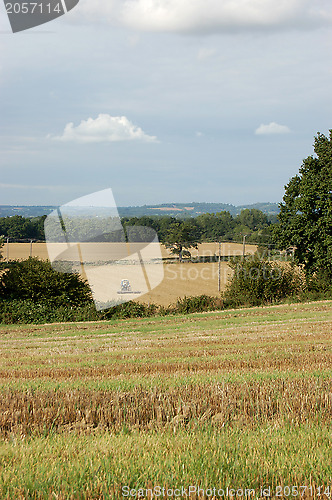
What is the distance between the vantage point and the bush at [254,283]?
37188 mm

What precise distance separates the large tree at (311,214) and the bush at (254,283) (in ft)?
20.4

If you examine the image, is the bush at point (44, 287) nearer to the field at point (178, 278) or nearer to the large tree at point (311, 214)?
the field at point (178, 278)

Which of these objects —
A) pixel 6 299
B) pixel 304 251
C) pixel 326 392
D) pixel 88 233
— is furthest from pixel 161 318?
pixel 326 392

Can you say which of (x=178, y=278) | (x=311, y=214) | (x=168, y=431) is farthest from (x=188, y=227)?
(x=168, y=431)

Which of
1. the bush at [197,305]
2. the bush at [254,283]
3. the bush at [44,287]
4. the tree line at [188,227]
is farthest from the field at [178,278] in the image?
the tree line at [188,227]

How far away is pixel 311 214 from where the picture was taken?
45844 millimetres

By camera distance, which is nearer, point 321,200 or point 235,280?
point 235,280

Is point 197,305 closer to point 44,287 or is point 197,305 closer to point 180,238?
point 44,287

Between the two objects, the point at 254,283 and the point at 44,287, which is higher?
the point at 44,287

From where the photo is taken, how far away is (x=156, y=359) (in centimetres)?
1043

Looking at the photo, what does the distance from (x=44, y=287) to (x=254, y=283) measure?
16.0 metres

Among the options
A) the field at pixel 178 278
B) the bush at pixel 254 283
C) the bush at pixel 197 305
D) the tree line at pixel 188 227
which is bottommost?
the field at pixel 178 278

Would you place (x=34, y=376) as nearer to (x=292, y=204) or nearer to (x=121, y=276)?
(x=292, y=204)

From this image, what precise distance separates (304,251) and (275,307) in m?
14.0
